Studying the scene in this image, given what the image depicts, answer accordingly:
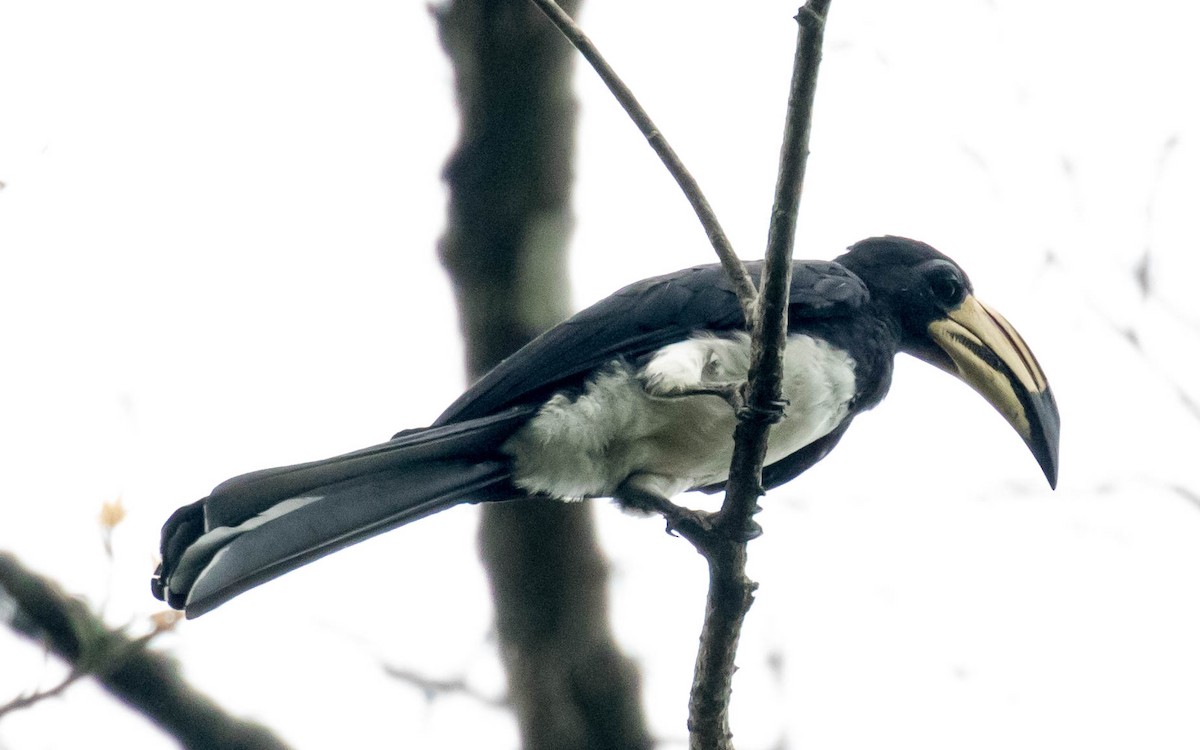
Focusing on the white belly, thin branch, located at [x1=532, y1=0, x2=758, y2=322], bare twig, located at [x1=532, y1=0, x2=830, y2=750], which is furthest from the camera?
the white belly

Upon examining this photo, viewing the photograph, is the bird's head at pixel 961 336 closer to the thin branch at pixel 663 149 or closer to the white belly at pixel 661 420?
the white belly at pixel 661 420

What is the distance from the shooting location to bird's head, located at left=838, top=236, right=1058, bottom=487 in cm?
402

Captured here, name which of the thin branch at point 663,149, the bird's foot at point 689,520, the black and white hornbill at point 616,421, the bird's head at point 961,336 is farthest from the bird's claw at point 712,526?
the bird's head at point 961,336

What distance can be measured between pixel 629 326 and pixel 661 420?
0.25 meters

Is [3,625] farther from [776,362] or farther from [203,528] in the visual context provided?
[776,362]

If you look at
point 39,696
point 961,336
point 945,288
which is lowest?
point 39,696

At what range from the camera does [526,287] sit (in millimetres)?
3926

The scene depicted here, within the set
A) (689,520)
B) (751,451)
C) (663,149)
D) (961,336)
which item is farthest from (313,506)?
(961,336)

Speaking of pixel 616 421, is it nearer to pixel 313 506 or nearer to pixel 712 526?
pixel 712 526

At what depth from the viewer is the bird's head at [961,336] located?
402cm

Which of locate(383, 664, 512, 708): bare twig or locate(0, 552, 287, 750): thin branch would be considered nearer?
locate(0, 552, 287, 750): thin branch

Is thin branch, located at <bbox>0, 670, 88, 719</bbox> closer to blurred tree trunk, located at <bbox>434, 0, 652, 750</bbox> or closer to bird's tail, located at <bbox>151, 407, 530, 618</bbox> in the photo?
bird's tail, located at <bbox>151, 407, 530, 618</bbox>

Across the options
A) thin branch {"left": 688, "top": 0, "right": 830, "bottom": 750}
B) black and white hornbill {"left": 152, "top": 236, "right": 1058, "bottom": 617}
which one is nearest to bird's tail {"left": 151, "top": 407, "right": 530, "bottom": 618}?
black and white hornbill {"left": 152, "top": 236, "right": 1058, "bottom": 617}

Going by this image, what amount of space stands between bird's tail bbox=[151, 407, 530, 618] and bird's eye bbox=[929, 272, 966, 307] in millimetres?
1532
